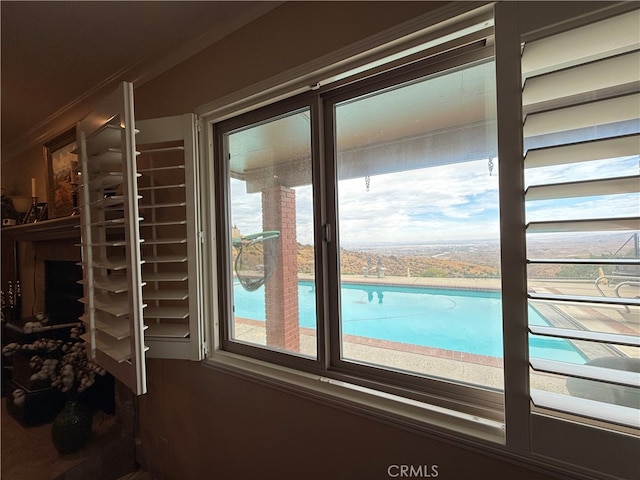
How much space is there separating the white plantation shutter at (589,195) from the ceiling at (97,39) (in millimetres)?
1112

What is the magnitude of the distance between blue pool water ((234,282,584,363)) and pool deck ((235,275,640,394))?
0.08 ft

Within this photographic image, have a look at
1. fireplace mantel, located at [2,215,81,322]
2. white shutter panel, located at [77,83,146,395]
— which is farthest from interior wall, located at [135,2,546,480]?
fireplace mantel, located at [2,215,81,322]

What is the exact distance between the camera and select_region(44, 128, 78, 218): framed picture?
7.84 feet

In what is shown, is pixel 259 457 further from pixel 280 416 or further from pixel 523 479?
pixel 523 479

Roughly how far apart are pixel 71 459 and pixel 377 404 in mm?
1892

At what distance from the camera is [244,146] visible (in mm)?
1546

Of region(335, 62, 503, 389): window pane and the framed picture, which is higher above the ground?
the framed picture

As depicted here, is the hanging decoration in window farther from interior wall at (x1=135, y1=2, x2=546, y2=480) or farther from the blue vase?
the blue vase

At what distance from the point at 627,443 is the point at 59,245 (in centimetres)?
349

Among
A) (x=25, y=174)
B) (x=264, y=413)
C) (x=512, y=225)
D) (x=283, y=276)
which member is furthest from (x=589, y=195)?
(x=25, y=174)

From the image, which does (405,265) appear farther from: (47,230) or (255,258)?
(47,230)

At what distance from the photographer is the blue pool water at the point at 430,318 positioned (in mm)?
940

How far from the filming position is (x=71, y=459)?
170cm

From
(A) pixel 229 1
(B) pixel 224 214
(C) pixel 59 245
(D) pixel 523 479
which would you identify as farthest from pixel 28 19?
(D) pixel 523 479
